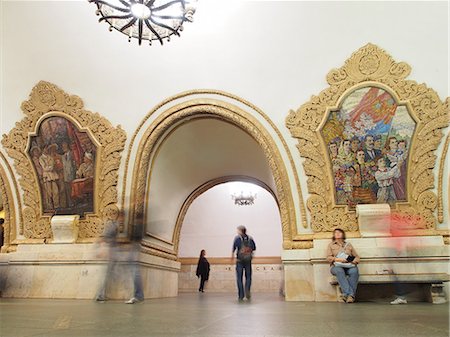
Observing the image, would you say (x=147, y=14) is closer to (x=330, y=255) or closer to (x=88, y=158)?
(x=88, y=158)

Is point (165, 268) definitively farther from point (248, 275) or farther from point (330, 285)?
point (330, 285)

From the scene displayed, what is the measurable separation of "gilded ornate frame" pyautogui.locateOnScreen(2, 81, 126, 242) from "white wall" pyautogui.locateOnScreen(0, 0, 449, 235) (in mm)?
210

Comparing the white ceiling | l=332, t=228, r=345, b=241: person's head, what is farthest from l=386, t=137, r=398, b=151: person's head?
l=332, t=228, r=345, b=241: person's head

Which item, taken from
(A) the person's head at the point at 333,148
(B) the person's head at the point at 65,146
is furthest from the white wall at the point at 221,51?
(B) the person's head at the point at 65,146

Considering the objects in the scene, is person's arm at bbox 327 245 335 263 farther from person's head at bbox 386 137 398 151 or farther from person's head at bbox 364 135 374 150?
person's head at bbox 386 137 398 151

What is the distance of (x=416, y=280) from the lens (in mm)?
5328

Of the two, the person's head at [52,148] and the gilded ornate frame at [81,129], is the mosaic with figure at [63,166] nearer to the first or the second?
the person's head at [52,148]

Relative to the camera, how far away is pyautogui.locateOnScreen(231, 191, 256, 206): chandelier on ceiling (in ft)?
44.4

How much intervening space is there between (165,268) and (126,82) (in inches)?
168

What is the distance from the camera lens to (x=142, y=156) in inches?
290

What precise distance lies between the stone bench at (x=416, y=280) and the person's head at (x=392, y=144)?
2079mm

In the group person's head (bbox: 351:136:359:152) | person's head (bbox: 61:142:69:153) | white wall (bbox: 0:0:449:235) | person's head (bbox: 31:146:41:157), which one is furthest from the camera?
person's head (bbox: 31:146:41:157)

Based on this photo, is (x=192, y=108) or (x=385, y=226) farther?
(x=192, y=108)

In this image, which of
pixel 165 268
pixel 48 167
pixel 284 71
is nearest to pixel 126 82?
pixel 48 167
